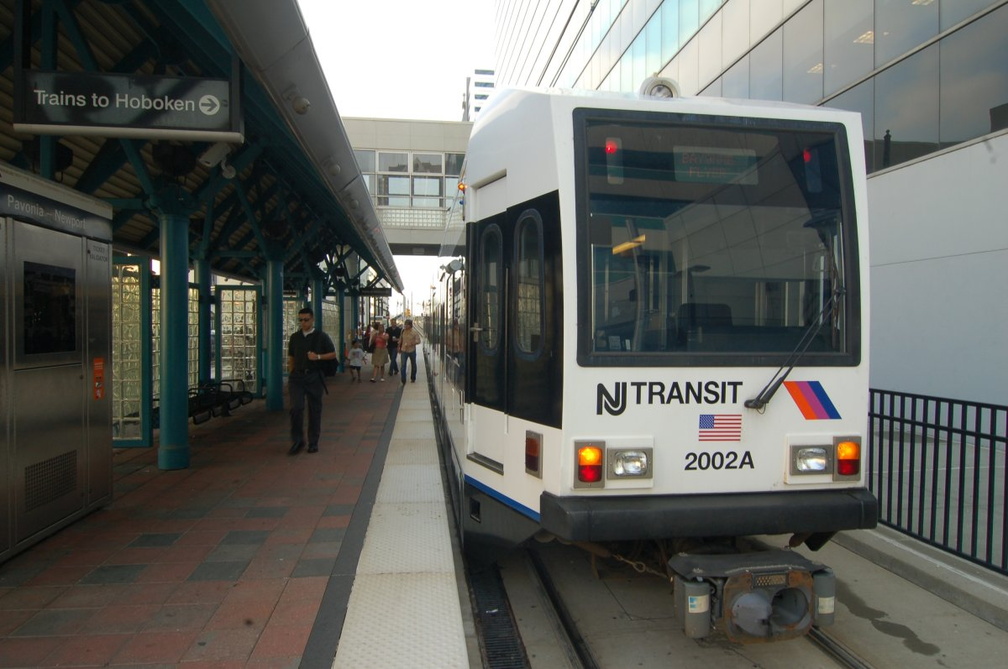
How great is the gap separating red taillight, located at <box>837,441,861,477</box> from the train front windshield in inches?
17.5

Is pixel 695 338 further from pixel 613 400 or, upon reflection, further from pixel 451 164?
pixel 451 164

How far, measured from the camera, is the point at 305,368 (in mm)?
8148

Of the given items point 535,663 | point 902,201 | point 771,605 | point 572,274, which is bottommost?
point 535,663

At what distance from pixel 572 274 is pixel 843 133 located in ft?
5.67

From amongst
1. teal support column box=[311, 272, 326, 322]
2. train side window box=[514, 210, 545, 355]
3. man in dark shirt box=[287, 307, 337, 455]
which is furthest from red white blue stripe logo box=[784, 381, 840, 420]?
teal support column box=[311, 272, 326, 322]

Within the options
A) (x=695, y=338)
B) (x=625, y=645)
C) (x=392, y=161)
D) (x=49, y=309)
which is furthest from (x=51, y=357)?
(x=392, y=161)

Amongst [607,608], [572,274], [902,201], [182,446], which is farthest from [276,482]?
[902,201]

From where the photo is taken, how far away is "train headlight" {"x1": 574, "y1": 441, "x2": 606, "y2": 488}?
328cm

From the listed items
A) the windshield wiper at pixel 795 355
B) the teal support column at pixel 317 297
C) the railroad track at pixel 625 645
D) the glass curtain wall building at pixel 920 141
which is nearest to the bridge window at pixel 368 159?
the teal support column at pixel 317 297

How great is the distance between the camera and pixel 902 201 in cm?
1006

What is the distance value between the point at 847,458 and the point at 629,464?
1187mm

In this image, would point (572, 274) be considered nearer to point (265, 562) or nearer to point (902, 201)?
point (265, 562)

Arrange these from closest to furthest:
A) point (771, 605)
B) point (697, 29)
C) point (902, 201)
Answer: point (771, 605), point (902, 201), point (697, 29)

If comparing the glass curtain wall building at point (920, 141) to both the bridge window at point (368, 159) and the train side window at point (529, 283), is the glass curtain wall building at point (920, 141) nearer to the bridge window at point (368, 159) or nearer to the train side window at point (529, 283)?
the train side window at point (529, 283)
